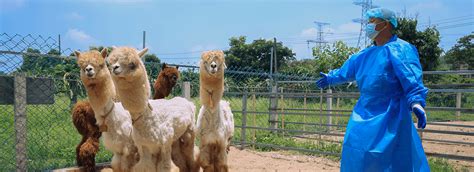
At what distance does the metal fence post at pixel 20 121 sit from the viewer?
17.8 ft

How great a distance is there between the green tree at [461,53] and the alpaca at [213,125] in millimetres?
27669

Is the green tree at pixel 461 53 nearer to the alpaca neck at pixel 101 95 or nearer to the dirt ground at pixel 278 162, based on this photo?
the dirt ground at pixel 278 162

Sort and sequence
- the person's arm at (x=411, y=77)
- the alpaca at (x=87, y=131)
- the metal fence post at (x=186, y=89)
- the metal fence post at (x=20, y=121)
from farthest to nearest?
the metal fence post at (x=186, y=89) < the metal fence post at (x=20, y=121) < the alpaca at (x=87, y=131) < the person's arm at (x=411, y=77)

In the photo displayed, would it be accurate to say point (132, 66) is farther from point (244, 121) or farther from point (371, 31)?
point (244, 121)

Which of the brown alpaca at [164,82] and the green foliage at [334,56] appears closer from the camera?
the brown alpaca at [164,82]

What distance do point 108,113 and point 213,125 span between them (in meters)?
1.17

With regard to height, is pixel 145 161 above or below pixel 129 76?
below

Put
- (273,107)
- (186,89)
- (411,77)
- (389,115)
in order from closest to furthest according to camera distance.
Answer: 1. (411,77)
2. (389,115)
3. (186,89)
4. (273,107)

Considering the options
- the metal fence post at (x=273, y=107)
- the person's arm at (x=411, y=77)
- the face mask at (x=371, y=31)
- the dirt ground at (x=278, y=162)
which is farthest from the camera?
the metal fence post at (x=273, y=107)

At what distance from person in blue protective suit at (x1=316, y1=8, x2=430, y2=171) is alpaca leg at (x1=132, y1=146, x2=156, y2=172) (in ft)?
5.65

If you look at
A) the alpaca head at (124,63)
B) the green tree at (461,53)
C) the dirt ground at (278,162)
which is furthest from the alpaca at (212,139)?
the green tree at (461,53)

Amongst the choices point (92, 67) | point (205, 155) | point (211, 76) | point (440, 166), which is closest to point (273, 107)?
point (440, 166)

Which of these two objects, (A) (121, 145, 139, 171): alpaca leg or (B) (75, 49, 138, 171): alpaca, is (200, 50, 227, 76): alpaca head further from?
(A) (121, 145, 139, 171): alpaca leg

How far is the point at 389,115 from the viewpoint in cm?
318
